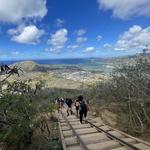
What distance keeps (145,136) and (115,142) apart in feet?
14.1

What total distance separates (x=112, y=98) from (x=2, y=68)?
15730 mm

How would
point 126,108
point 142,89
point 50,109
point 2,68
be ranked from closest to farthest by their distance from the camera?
point 2,68, point 50,109, point 142,89, point 126,108

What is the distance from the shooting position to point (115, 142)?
380 inches

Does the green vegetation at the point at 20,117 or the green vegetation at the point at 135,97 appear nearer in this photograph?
the green vegetation at the point at 20,117

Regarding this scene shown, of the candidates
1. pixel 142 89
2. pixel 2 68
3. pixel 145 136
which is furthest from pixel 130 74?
pixel 2 68

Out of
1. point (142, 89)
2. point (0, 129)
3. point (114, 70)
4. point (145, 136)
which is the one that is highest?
point (114, 70)

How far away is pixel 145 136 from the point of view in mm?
13336

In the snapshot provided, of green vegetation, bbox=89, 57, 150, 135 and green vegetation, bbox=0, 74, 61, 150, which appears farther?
green vegetation, bbox=89, 57, 150, 135

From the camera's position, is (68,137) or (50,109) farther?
(68,137)

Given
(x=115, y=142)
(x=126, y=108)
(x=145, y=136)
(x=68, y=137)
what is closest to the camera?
(x=115, y=142)

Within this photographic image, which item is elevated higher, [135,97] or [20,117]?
[135,97]

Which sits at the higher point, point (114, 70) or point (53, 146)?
point (114, 70)

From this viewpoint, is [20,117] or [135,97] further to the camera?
[135,97]

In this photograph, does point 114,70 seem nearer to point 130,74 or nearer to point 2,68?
point 130,74
